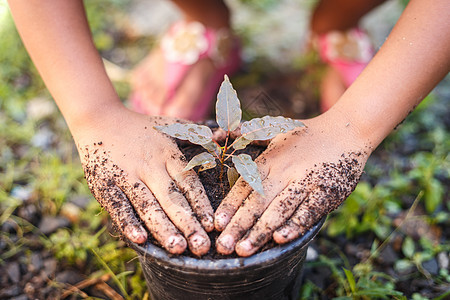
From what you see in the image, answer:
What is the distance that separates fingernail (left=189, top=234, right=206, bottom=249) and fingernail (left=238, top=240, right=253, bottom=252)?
116 millimetres

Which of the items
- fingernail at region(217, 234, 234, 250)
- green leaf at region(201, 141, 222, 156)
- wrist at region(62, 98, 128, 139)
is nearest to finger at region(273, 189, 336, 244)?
fingernail at region(217, 234, 234, 250)

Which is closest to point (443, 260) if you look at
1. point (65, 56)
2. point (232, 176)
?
point (232, 176)

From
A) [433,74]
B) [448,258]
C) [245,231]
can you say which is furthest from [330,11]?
[245,231]

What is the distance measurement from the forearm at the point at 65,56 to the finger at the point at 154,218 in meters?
0.39

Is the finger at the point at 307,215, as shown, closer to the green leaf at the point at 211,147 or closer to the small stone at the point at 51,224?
the green leaf at the point at 211,147

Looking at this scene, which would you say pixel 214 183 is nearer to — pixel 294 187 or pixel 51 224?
pixel 294 187

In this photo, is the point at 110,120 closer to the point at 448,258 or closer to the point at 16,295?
the point at 16,295

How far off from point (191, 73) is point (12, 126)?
1.30 m

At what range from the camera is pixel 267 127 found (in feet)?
4.50

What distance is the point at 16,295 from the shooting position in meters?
1.90

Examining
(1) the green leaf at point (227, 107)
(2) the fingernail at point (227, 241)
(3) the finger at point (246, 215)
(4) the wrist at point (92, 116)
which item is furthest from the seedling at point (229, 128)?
(4) the wrist at point (92, 116)

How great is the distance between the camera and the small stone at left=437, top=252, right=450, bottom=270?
197 centimetres

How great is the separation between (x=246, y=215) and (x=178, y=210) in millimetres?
223

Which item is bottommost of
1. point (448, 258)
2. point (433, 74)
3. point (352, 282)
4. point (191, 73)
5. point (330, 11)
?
point (448, 258)
